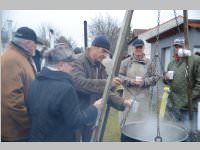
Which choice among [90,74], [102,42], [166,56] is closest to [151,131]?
[166,56]

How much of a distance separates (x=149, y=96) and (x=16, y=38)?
1.72m

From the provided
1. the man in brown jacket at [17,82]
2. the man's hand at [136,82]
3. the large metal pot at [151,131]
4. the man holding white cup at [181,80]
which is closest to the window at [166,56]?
the man holding white cup at [181,80]

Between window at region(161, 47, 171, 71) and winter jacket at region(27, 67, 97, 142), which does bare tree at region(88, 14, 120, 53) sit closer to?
winter jacket at region(27, 67, 97, 142)

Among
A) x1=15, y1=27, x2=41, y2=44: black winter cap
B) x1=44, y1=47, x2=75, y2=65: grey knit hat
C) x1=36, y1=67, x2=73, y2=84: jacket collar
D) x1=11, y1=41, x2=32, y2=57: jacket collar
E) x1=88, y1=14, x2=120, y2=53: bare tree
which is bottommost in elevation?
x1=36, y1=67, x2=73, y2=84: jacket collar

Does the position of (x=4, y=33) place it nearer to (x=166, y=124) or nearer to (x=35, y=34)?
(x=35, y=34)

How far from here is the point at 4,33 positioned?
218cm

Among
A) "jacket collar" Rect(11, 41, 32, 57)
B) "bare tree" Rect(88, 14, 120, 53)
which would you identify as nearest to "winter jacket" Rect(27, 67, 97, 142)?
"jacket collar" Rect(11, 41, 32, 57)

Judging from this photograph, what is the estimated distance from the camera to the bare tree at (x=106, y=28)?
Answer: 2.31 meters

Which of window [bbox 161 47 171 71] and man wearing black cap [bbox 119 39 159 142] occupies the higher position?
window [bbox 161 47 171 71]

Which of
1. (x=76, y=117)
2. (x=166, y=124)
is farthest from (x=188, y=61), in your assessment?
(x=76, y=117)

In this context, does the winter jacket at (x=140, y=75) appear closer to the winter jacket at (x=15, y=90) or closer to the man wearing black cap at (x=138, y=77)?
the man wearing black cap at (x=138, y=77)

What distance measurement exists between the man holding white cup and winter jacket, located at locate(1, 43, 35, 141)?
1491 mm

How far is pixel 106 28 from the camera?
7.68 feet

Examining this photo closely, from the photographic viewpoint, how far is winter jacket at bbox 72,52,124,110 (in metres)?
2.18
